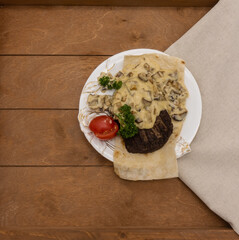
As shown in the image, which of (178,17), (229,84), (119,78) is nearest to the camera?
(119,78)

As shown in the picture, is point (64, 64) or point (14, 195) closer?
point (14, 195)

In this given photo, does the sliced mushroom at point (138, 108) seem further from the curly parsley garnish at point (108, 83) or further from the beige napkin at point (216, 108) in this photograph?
the beige napkin at point (216, 108)

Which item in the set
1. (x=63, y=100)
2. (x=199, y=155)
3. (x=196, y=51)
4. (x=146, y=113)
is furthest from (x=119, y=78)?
(x=199, y=155)

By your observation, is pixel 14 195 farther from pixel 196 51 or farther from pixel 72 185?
pixel 196 51

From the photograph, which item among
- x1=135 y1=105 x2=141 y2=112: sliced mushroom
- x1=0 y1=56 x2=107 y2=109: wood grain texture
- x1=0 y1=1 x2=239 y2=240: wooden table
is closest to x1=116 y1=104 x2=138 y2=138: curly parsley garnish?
x1=135 y1=105 x2=141 y2=112: sliced mushroom

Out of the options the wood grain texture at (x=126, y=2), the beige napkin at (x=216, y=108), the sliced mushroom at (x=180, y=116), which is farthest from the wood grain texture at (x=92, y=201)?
the wood grain texture at (x=126, y=2)

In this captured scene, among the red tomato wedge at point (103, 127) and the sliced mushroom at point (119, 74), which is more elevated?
the sliced mushroom at point (119, 74)

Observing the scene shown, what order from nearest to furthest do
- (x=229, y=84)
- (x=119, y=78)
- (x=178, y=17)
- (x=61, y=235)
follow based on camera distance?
(x=61, y=235)
(x=119, y=78)
(x=229, y=84)
(x=178, y=17)

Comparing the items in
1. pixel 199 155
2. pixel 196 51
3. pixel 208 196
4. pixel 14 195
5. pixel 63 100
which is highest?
pixel 196 51
